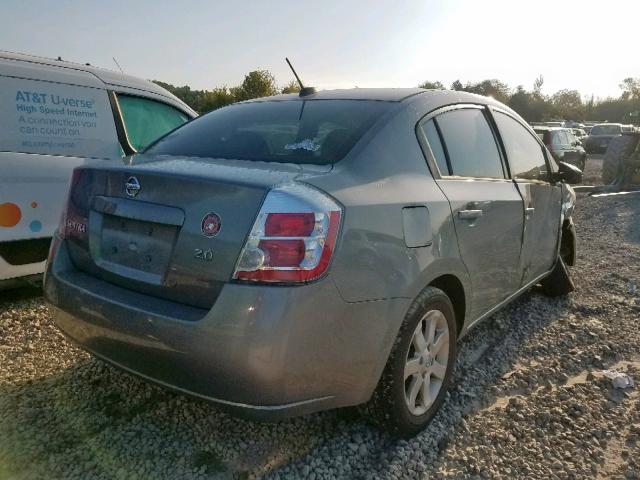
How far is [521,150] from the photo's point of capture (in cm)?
369

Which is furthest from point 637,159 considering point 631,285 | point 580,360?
point 580,360

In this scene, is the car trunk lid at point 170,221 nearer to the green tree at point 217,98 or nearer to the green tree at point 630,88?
the green tree at point 217,98

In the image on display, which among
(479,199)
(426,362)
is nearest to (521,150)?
(479,199)

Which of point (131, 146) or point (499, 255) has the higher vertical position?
point (131, 146)

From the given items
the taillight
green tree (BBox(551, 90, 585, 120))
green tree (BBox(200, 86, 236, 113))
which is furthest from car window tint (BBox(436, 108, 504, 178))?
green tree (BBox(551, 90, 585, 120))

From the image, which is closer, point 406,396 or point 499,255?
point 406,396

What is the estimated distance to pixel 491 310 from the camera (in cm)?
317

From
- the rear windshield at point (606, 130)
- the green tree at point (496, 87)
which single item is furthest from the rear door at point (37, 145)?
the green tree at point (496, 87)

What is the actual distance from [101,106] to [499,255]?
10.6 ft

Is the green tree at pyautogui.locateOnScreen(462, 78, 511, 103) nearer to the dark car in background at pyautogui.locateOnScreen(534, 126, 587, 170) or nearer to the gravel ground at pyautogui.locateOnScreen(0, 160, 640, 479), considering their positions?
the dark car in background at pyautogui.locateOnScreen(534, 126, 587, 170)

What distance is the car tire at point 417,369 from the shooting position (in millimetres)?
2199

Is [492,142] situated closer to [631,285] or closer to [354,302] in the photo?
[354,302]

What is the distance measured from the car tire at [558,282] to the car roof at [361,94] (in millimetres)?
2398

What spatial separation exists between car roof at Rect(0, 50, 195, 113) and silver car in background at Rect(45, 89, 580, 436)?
179cm
